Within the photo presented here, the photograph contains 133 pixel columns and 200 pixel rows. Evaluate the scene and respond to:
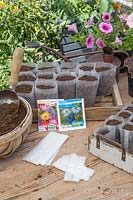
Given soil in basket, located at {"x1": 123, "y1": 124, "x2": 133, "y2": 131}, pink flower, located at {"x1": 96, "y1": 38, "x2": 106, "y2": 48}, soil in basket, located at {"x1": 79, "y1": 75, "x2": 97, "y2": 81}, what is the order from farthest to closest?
pink flower, located at {"x1": 96, "y1": 38, "x2": 106, "y2": 48} → soil in basket, located at {"x1": 79, "y1": 75, "x2": 97, "y2": 81} → soil in basket, located at {"x1": 123, "y1": 124, "x2": 133, "y2": 131}

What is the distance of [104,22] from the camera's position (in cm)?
167

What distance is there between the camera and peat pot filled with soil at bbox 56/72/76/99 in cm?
142

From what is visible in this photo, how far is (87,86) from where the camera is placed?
1.42 meters

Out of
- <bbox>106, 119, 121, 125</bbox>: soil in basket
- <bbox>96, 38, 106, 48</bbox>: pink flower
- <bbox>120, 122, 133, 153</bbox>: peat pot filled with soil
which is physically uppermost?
<bbox>96, 38, 106, 48</bbox>: pink flower

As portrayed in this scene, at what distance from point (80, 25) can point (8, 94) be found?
5.08 feet

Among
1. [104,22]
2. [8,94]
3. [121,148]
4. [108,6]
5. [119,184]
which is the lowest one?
[119,184]

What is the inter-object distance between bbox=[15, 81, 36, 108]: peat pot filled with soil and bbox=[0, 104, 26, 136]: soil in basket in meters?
0.09

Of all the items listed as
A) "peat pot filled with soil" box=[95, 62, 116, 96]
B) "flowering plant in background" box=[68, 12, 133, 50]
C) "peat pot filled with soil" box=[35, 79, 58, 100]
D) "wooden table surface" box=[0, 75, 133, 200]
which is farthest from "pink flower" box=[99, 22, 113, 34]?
"wooden table surface" box=[0, 75, 133, 200]

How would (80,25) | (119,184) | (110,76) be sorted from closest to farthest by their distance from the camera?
1. (119,184)
2. (110,76)
3. (80,25)

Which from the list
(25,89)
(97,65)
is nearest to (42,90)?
(25,89)

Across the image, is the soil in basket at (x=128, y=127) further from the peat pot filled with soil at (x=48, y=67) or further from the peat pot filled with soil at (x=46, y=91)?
the peat pot filled with soil at (x=48, y=67)

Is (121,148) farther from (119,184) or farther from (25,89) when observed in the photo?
(25,89)

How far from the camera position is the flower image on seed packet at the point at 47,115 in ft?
4.38

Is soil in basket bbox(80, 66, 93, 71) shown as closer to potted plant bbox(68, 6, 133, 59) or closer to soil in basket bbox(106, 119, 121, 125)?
potted plant bbox(68, 6, 133, 59)
